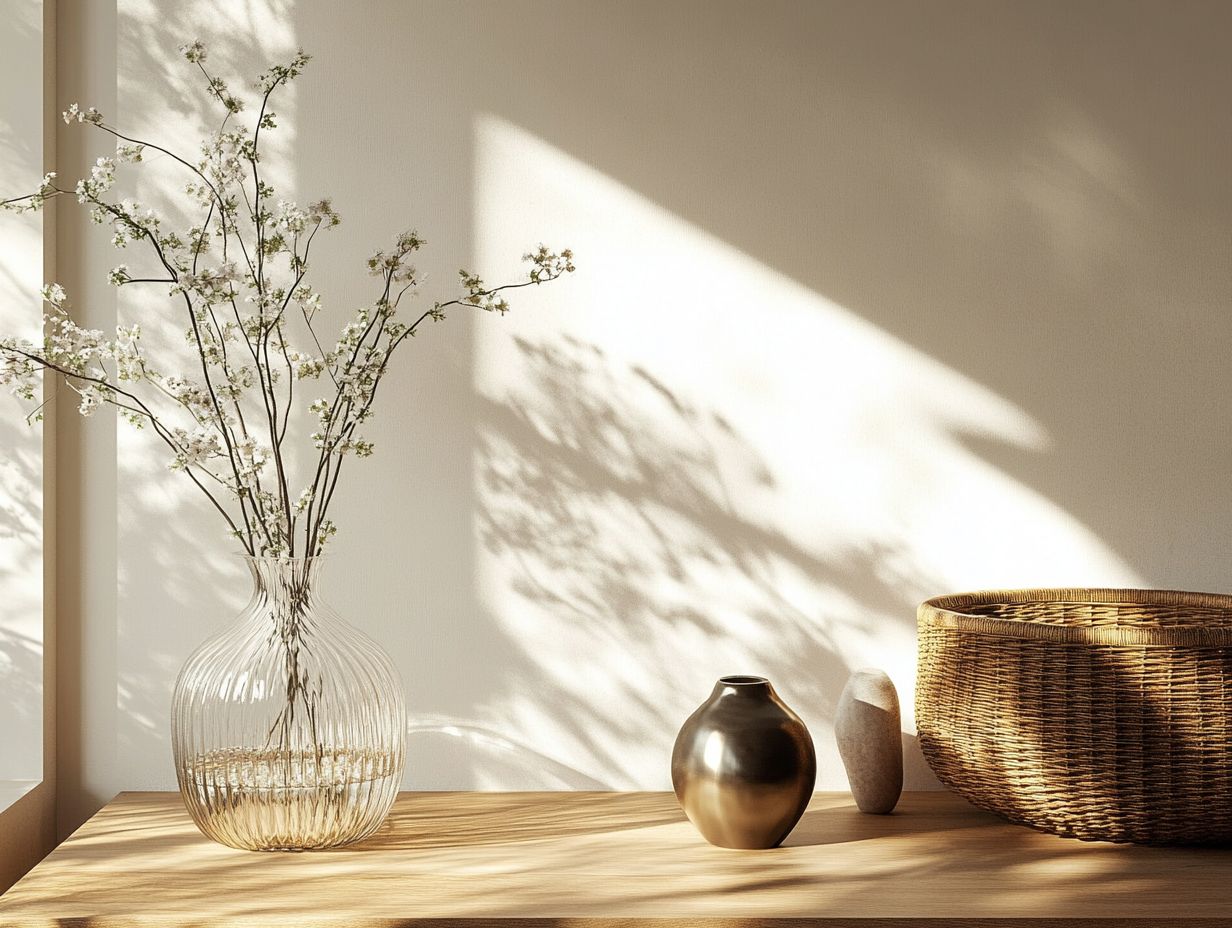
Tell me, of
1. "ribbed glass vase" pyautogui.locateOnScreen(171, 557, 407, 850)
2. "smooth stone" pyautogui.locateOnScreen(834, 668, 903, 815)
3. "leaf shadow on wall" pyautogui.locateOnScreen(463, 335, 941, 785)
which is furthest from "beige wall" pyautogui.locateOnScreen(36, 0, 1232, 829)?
"ribbed glass vase" pyautogui.locateOnScreen(171, 557, 407, 850)

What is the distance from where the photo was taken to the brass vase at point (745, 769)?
1.43 meters

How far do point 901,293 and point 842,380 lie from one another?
159 millimetres

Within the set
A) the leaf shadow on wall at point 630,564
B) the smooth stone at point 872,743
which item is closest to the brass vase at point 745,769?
the smooth stone at point 872,743

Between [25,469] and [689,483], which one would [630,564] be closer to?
[689,483]

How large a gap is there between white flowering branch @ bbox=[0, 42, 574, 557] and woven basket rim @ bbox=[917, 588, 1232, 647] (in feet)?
2.29

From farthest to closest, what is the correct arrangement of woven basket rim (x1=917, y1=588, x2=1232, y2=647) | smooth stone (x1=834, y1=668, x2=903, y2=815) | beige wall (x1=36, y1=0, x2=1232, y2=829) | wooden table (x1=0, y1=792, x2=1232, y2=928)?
beige wall (x1=36, y1=0, x2=1232, y2=829)
smooth stone (x1=834, y1=668, x2=903, y2=815)
woven basket rim (x1=917, y1=588, x2=1232, y2=647)
wooden table (x1=0, y1=792, x2=1232, y2=928)

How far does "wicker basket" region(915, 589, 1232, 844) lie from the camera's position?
1.41m

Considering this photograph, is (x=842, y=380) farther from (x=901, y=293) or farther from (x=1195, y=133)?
(x=1195, y=133)

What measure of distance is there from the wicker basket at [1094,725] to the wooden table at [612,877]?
0.05 m

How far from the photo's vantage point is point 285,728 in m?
1.45

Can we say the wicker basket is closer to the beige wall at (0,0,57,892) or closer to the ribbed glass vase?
the ribbed glass vase

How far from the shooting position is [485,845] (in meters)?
1.49

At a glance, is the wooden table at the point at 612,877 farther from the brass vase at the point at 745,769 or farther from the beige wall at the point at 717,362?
the beige wall at the point at 717,362

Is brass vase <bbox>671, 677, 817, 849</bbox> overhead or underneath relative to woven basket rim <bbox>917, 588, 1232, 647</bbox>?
underneath
